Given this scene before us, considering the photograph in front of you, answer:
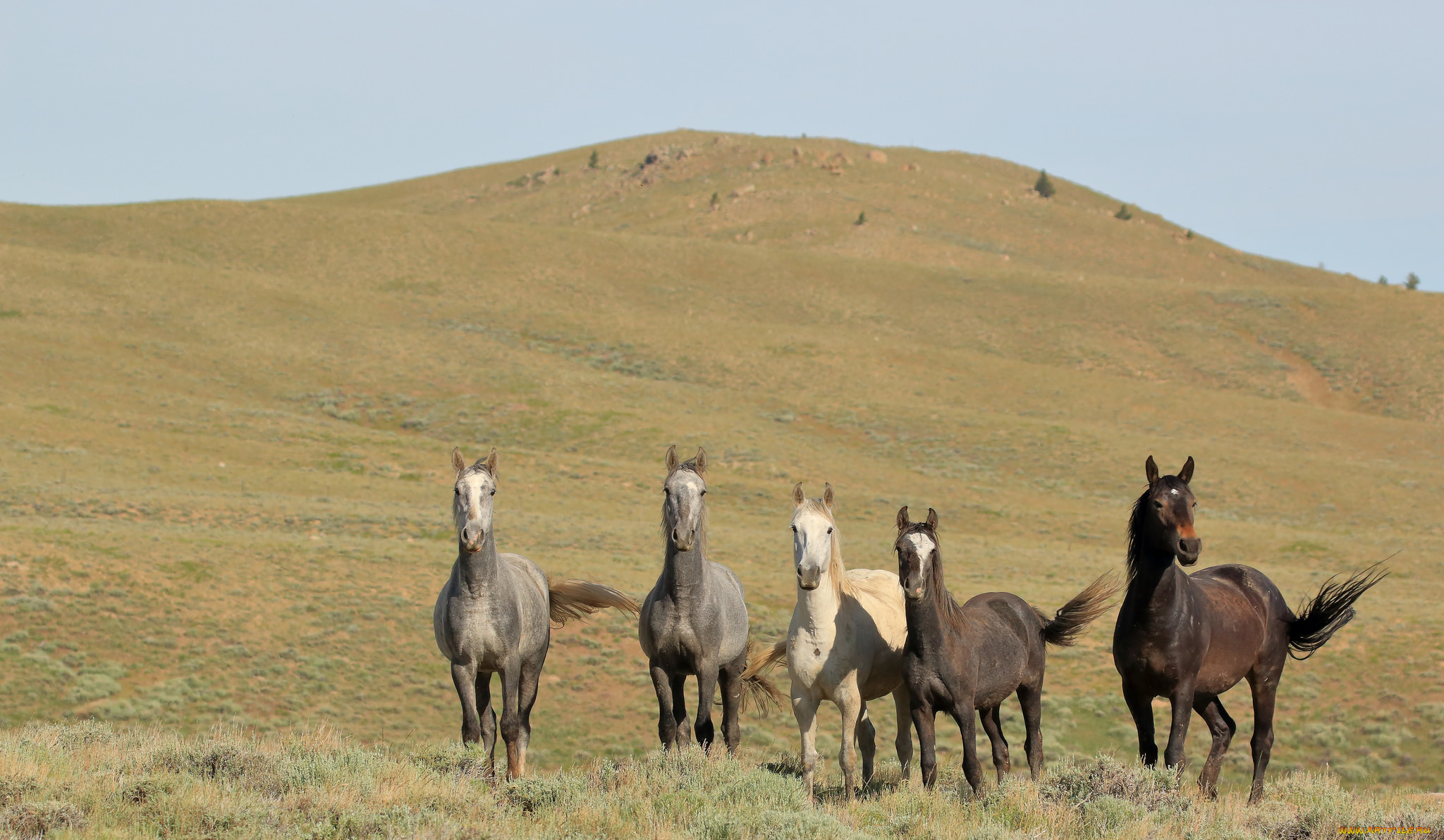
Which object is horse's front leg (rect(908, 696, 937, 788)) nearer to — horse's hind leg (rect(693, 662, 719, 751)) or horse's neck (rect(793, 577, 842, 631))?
horse's neck (rect(793, 577, 842, 631))

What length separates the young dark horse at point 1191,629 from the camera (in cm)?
822

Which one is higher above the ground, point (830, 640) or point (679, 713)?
point (830, 640)

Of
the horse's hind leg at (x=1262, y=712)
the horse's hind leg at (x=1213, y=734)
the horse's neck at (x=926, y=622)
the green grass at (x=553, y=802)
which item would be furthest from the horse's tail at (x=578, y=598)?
the horse's hind leg at (x=1262, y=712)

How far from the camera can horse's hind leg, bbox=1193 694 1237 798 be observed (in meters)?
8.82

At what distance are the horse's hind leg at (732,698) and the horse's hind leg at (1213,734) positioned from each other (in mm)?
3652

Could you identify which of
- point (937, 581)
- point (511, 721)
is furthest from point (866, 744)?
point (511, 721)

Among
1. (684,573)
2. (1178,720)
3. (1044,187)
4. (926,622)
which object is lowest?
(1178,720)

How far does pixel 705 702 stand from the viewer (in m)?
8.83

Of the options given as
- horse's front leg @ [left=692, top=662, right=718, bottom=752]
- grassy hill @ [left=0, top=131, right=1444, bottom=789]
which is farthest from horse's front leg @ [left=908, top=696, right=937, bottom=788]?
grassy hill @ [left=0, top=131, right=1444, bottom=789]

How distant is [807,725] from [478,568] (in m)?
2.74

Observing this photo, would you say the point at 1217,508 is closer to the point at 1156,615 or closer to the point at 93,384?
the point at 1156,615

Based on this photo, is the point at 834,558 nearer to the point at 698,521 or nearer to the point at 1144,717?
the point at 698,521

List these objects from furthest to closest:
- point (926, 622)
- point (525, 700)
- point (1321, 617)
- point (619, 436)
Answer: point (619, 436), point (1321, 617), point (525, 700), point (926, 622)

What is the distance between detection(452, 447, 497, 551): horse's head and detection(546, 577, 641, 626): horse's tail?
2.27m
